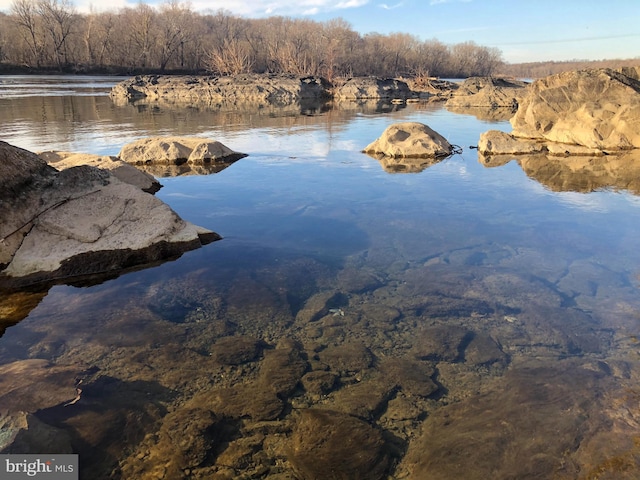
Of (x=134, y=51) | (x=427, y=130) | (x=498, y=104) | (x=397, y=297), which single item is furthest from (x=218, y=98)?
(x=134, y=51)

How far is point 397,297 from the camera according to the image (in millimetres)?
4871

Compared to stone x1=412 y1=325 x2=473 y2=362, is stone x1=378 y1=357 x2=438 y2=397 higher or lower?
stone x1=412 y1=325 x2=473 y2=362

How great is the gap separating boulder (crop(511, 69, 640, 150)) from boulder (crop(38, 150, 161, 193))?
1299 cm

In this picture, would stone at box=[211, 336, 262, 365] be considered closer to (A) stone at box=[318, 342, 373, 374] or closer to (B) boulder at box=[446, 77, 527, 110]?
(A) stone at box=[318, 342, 373, 374]

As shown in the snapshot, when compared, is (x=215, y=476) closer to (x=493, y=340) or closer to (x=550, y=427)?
(x=550, y=427)

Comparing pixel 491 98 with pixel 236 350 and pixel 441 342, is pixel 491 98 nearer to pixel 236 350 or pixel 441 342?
pixel 441 342

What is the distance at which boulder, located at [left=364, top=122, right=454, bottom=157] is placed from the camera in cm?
1300

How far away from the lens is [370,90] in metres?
41.7

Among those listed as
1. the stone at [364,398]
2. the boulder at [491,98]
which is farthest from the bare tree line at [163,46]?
the stone at [364,398]

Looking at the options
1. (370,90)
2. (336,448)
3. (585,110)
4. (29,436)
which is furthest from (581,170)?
(370,90)

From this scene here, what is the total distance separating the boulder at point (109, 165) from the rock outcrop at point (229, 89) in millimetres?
27475

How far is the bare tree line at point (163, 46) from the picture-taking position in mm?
63875

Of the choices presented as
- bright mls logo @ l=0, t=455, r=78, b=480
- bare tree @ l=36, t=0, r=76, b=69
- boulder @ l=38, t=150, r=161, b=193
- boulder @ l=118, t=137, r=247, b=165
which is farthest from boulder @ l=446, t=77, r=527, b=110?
bare tree @ l=36, t=0, r=76, b=69

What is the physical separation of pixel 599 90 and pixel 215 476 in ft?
57.8
